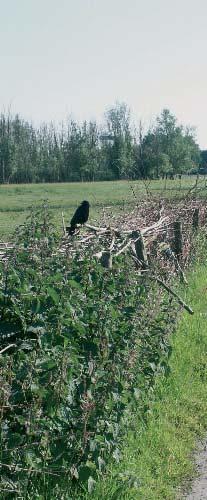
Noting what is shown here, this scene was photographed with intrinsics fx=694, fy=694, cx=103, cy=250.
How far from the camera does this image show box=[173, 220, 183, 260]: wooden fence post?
1195 cm

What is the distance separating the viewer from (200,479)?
4.93 m

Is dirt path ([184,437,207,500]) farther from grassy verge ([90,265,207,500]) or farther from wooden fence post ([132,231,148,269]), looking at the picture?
wooden fence post ([132,231,148,269])

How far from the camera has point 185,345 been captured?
7.66 m

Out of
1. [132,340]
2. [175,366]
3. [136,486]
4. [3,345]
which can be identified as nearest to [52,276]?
[3,345]

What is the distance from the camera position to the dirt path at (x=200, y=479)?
464 centimetres

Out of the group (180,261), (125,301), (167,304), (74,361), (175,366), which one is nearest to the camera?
(74,361)

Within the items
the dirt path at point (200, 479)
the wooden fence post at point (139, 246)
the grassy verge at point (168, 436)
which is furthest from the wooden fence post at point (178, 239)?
the dirt path at point (200, 479)

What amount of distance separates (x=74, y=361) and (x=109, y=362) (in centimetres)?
52

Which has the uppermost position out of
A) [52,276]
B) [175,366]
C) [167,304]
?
[52,276]

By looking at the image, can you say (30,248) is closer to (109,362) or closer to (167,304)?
(109,362)

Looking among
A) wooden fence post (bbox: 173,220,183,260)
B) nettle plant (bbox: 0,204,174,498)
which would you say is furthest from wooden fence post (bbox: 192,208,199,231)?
nettle plant (bbox: 0,204,174,498)

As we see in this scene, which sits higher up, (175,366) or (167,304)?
(167,304)

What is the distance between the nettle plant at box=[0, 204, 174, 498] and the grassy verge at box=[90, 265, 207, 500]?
0.80ft

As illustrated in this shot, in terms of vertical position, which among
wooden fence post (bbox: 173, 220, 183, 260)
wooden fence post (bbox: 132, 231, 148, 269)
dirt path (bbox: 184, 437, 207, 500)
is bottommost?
dirt path (bbox: 184, 437, 207, 500)
